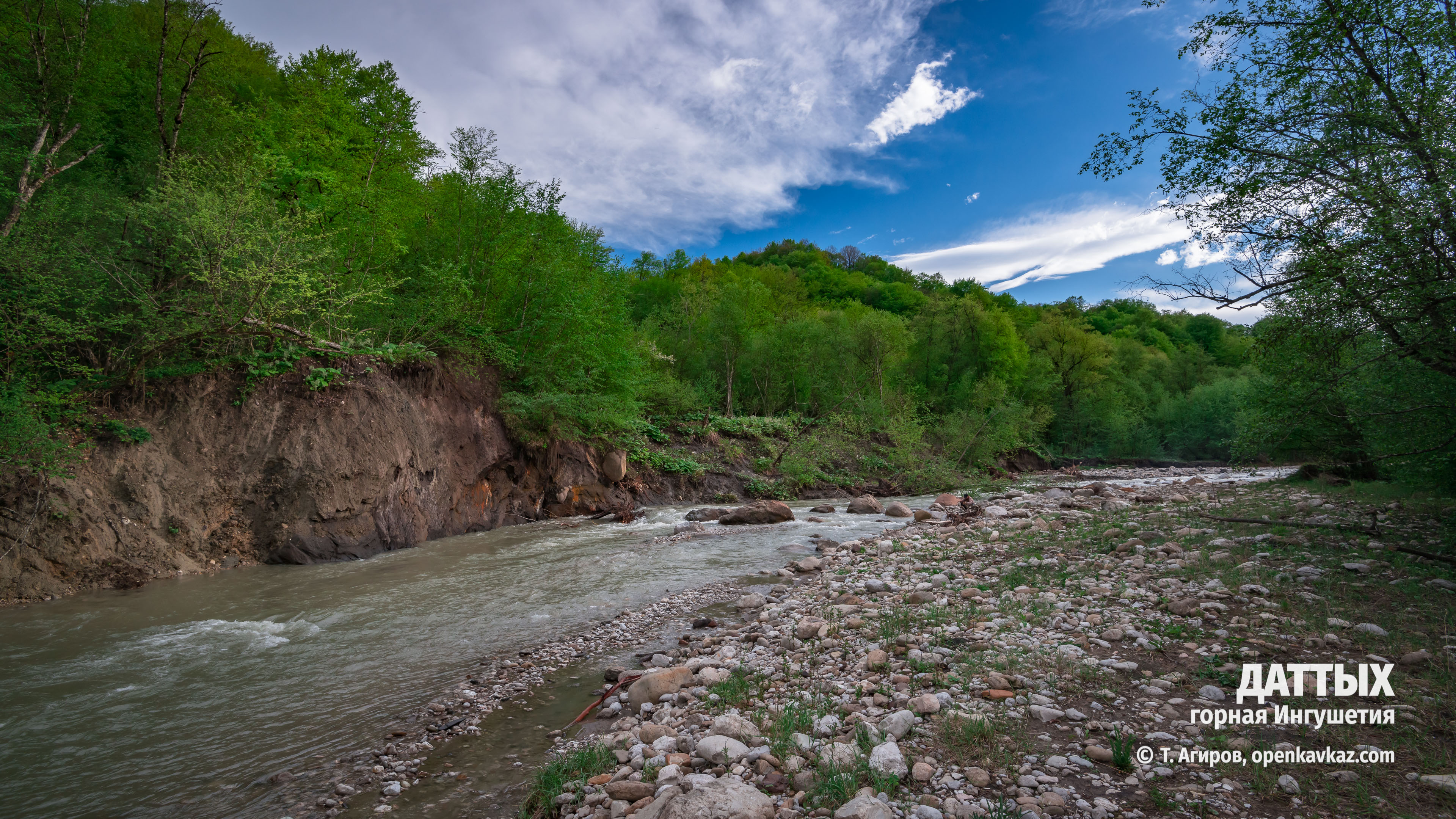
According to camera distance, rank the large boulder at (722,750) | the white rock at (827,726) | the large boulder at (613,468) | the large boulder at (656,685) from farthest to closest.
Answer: the large boulder at (613,468) < the large boulder at (656,685) < the white rock at (827,726) < the large boulder at (722,750)

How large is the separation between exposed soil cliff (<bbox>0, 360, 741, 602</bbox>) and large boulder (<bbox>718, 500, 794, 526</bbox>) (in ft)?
21.1

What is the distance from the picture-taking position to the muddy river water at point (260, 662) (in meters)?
4.17

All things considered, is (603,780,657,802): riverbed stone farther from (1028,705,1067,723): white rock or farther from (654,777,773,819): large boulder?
(1028,705,1067,723): white rock

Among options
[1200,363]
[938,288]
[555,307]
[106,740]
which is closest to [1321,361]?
[106,740]

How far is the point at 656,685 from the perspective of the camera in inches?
A: 195

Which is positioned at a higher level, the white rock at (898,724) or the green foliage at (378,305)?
the green foliage at (378,305)

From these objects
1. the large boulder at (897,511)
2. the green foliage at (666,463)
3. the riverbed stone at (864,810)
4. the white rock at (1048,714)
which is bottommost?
the large boulder at (897,511)

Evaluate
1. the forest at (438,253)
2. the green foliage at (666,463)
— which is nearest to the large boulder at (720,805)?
the forest at (438,253)

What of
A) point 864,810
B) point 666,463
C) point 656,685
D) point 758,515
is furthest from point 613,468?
point 864,810

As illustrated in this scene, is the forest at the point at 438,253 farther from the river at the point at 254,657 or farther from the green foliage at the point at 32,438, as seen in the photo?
the river at the point at 254,657

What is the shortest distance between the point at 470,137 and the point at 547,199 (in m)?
2.87

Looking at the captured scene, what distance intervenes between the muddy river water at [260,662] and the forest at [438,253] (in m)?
4.19

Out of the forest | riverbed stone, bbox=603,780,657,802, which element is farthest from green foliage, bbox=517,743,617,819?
the forest

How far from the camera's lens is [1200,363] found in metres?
47.7
